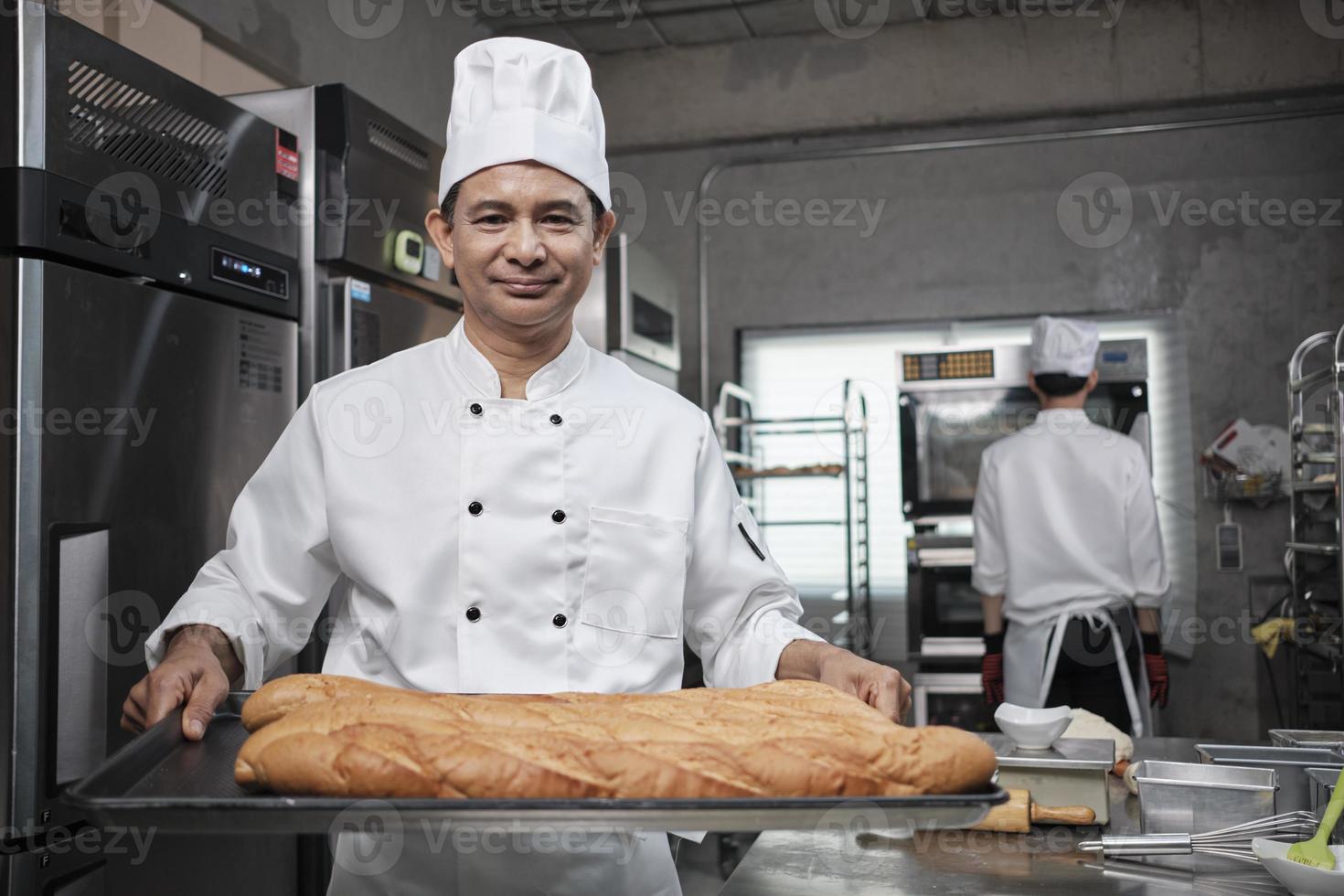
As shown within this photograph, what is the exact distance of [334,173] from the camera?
251cm

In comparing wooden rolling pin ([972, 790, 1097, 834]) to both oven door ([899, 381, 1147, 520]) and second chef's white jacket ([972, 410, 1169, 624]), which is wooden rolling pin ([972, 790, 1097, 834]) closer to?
second chef's white jacket ([972, 410, 1169, 624])

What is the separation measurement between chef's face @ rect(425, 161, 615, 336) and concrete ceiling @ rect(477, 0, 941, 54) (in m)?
3.98

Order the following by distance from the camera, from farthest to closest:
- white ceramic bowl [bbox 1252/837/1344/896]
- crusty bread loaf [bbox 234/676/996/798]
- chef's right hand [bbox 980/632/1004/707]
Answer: chef's right hand [bbox 980/632/1004/707], white ceramic bowl [bbox 1252/837/1344/896], crusty bread loaf [bbox 234/676/996/798]

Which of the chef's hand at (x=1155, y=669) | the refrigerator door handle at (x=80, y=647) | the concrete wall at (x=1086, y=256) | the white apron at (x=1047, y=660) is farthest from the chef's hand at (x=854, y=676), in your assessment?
the concrete wall at (x=1086, y=256)

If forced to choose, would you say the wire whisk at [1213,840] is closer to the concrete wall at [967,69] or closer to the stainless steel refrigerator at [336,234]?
the stainless steel refrigerator at [336,234]

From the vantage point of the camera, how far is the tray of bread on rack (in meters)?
0.89

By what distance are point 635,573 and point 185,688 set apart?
23.3 inches

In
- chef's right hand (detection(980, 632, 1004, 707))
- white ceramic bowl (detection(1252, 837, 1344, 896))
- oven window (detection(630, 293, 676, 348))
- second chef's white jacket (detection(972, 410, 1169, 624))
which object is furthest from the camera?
oven window (detection(630, 293, 676, 348))

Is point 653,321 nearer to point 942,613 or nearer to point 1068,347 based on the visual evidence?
point 1068,347

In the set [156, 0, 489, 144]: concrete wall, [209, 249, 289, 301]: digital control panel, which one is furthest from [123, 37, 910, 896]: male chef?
[156, 0, 489, 144]: concrete wall

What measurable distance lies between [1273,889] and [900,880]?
0.49 meters

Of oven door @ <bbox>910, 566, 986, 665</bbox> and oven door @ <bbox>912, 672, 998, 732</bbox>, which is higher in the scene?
oven door @ <bbox>910, 566, 986, 665</bbox>

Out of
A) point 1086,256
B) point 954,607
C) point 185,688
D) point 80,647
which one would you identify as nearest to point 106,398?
point 80,647

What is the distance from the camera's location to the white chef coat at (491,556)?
146 cm
